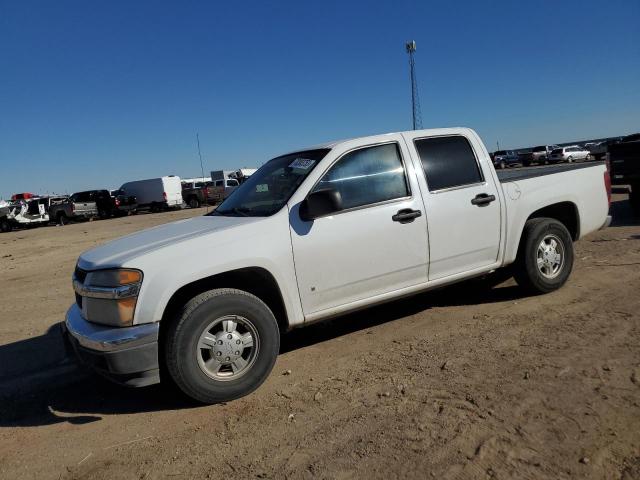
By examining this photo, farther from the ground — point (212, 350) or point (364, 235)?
point (364, 235)

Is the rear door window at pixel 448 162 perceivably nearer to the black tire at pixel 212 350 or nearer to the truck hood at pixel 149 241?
the truck hood at pixel 149 241

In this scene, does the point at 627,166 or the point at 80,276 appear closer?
the point at 80,276

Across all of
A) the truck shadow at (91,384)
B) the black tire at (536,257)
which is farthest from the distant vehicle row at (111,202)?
the black tire at (536,257)

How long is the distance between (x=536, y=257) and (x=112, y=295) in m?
4.08

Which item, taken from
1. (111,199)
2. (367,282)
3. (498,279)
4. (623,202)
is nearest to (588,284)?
(498,279)

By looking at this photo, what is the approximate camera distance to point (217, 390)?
3525 millimetres

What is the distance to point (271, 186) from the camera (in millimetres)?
4477

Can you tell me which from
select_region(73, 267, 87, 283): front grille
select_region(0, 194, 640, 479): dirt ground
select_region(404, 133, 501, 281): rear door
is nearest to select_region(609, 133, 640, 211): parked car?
select_region(0, 194, 640, 479): dirt ground

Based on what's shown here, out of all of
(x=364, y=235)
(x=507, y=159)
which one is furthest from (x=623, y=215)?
(x=507, y=159)

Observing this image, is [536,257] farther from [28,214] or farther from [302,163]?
[28,214]

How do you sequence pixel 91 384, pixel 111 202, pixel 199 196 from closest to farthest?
pixel 91 384 → pixel 111 202 → pixel 199 196

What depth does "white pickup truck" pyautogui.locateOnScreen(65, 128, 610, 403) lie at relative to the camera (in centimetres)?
336

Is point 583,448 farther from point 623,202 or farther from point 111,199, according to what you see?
point 111,199

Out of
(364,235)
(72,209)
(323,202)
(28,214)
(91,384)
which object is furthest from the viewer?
(72,209)
